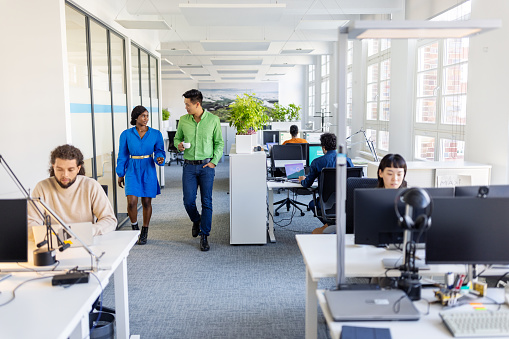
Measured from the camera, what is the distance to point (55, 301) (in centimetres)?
201

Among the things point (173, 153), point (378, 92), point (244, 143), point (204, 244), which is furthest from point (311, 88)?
point (204, 244)

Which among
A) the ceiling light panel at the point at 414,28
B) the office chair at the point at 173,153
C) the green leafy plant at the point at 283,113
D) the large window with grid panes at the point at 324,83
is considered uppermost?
the large window with grid panes at the point at 324,83

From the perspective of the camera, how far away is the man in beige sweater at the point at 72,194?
3.01m

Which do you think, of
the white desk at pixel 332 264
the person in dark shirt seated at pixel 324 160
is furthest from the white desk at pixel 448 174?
the white desk at pixel 332 264

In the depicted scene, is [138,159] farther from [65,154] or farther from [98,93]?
[65,154]

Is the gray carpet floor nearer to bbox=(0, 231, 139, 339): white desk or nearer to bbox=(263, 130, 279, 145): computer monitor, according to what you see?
bbox=(0, 231, 139, 339): white desk

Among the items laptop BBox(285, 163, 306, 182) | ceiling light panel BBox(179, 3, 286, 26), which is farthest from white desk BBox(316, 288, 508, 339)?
ceiling light panel BBox(179, 3, 286, 26)

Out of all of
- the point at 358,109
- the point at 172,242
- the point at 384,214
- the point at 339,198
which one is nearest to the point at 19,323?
the point at 339,198

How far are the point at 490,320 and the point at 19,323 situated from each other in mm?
1825

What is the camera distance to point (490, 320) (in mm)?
1804

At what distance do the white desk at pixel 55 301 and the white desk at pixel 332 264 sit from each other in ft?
3.44

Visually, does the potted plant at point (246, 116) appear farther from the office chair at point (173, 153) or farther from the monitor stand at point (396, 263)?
the office chair at point (173, 153)

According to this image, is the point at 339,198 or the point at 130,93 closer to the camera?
the point at 339,198

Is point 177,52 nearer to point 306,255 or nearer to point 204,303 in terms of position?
point 204,303
